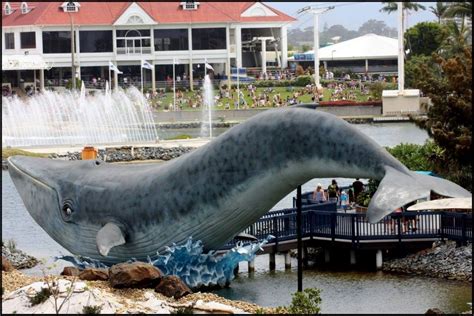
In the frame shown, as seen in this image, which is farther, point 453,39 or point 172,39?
point 172,39

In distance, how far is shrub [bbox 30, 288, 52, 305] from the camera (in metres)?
22.5

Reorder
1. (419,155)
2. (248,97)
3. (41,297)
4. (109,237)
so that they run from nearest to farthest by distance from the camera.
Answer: (41,297)
(109,237)
(419,155)
(248,97)

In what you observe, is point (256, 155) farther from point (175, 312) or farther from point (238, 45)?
point (238, 45)

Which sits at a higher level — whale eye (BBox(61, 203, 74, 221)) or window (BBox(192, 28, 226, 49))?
window (BBox(192, 28, 226, 49))

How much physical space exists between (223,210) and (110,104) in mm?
67669

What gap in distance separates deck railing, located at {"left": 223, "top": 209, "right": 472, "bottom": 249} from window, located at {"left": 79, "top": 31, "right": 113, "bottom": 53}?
9016 centimetres

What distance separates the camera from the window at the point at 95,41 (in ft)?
409

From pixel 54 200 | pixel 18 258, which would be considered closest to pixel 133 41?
pixel 18 258

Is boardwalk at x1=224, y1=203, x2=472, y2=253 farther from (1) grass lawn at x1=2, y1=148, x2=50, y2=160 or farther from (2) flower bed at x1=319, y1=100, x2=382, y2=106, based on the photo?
(2) flower bed at x1=319, y1=100, x2=382, y2=106

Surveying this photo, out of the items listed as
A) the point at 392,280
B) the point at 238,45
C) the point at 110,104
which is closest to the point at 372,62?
the point at 238,45

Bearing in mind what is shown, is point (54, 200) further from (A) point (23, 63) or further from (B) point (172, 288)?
(A) point (23, 63)

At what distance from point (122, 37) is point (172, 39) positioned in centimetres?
484

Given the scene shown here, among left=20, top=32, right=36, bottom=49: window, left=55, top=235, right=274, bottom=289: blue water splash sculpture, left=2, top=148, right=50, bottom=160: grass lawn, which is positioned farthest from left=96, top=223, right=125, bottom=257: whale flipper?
left=20, top=32, right=36, bottom=49: window

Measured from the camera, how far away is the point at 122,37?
12619cm
